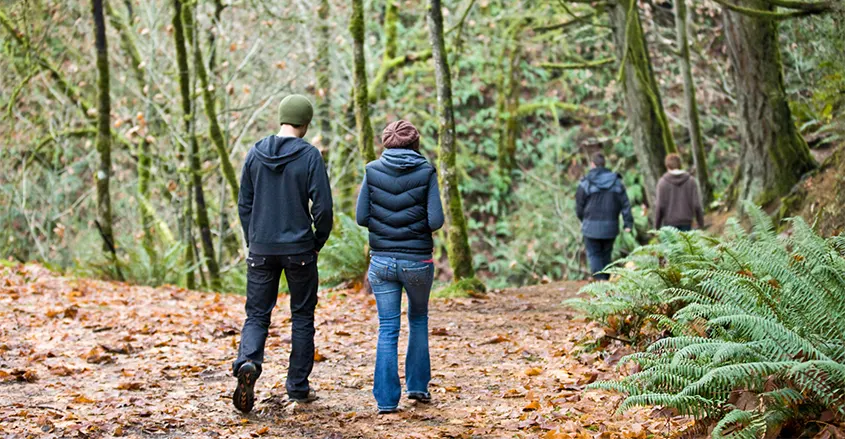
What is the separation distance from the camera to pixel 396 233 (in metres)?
5.92

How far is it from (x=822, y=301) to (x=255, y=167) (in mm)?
3777

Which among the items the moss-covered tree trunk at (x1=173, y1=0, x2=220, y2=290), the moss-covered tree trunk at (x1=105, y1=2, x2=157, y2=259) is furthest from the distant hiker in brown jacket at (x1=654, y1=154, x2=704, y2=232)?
the moss-covered tree trunk at (x1=105, y1=2, x2=157, y2=259)

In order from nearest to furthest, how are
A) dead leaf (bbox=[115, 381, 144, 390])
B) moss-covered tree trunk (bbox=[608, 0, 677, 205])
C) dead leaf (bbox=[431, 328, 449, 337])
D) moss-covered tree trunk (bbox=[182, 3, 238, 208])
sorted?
dead leaf (bbox=[115, 381, 144, 390]), dead leaf (bbox=[431, 328, 449, 337]), moss-covered tree trunk (bbox=[608, 0, 677, 205]), moss-covered tree trunk (bbox=[182, 3, 238, 208])

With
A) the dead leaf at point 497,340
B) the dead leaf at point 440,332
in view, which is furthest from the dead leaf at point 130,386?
the dead leaf at point 497,340

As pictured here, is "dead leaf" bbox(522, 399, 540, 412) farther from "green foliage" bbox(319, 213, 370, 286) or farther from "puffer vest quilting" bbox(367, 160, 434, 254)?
"green foliage" bbox(319, 213, 370, 286)

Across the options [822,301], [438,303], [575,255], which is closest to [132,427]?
[822,301]

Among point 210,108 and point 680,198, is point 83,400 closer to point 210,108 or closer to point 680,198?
point 680,198

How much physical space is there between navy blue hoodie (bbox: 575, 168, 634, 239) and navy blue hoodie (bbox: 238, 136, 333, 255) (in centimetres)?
667

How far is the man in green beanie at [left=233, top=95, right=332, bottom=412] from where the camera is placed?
234 inches

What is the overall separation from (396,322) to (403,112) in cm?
1673

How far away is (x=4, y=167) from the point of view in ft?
62.4

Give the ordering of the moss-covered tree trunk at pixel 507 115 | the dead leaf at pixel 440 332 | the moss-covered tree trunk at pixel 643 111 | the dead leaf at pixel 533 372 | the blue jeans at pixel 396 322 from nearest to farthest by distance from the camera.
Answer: the blue jeans at pixel 396 322 → the dead leaf at pixel 533 372 → the dead leaf at pixel 440 332 → the moss-covered tree trunk at pixel 643 111 → the moss-covered tree trunk at pixel 507 115

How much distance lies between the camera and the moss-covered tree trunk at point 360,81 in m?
11.7

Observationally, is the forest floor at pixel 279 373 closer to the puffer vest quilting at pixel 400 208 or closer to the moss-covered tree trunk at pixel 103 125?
the puffer vest quilting at pixel 400 208
